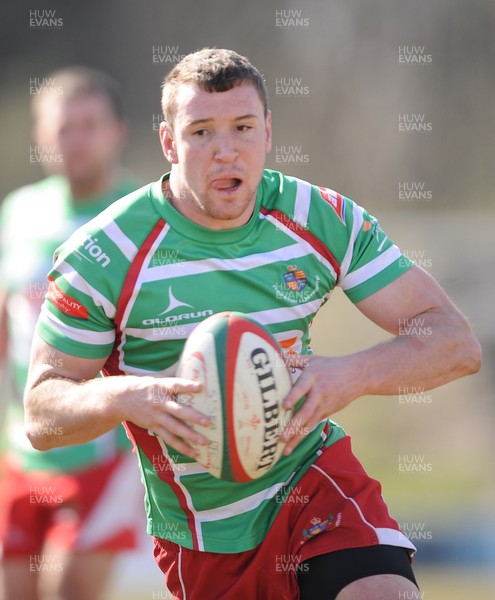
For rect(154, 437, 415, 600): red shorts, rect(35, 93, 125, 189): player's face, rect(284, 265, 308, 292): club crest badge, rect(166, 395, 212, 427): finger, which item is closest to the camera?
rect(166, 395, 212, 427): finger

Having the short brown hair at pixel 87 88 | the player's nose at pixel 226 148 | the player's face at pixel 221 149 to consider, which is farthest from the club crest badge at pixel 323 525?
the short brown hair at pixel 87 88

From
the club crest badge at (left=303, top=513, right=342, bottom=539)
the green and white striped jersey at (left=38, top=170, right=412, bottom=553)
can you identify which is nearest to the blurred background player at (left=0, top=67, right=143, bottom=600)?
the green and white striped jersey at (left=38, top=170, right=412, bottom=553)

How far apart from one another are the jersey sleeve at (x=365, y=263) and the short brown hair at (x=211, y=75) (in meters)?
0.44

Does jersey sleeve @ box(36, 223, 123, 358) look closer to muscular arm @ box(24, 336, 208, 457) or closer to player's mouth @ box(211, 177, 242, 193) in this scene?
muscular arm @ box(24, 336, 208, 457)

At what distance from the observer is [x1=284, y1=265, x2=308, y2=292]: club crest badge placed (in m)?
3.03

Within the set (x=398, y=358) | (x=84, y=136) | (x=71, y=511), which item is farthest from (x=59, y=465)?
(x=398, y=358)

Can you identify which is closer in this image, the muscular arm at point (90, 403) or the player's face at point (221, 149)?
the muscular arm at point (90, 403)

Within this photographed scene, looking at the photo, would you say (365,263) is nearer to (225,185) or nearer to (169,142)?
(225,185)

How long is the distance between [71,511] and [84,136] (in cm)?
168

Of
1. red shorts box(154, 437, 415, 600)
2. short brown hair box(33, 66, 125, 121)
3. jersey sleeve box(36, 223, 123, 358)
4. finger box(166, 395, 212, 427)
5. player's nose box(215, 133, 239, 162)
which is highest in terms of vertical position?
short brown hair box(33, 66, 125, 121)

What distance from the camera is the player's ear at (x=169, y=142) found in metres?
3.10

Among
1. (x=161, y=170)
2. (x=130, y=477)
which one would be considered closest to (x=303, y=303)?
(x=130, y=477)

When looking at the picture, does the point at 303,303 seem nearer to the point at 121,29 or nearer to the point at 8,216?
the point at 8,216

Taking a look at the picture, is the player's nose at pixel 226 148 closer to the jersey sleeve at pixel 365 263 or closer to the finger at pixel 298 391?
the jersey sleeve at pixel 365 263
